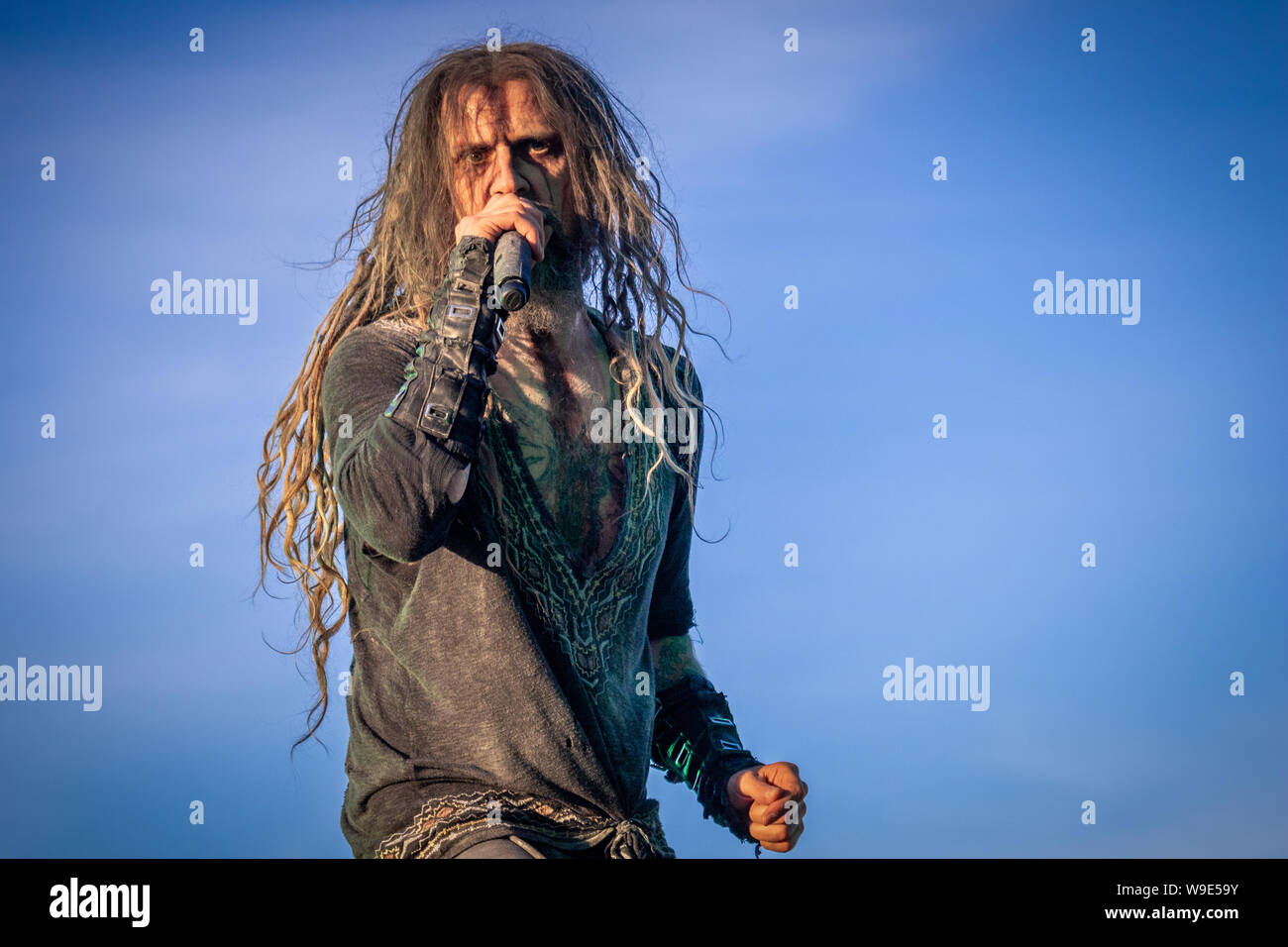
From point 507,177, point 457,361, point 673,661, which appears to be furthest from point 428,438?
point 673,661

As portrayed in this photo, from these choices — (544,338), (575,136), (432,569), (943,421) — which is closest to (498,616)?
(432,569)

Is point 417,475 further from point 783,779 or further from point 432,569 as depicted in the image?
point 783,779

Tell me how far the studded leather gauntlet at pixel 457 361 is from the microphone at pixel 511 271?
0.07 feet

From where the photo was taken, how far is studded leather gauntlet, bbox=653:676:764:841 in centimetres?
365

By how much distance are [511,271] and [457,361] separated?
205 millimetres

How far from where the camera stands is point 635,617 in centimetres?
350

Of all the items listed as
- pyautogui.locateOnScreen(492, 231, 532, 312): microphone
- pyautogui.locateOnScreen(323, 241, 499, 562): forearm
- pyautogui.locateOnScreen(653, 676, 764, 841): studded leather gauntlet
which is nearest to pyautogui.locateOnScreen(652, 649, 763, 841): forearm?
pyautogui.locateOnScreen(653, 676, 764, 841): studded leather gauntlet

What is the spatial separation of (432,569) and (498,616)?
0.16 metres

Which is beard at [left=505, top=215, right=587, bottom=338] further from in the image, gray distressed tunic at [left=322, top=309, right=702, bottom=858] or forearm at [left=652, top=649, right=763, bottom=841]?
forearm at [left=652, top=649, right=763, bottom=841]

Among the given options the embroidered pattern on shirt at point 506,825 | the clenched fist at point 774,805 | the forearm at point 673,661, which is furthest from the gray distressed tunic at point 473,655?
the forearm at point 673,661

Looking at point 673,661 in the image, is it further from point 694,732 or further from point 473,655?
point 473,655

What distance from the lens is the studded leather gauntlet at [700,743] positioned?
365 centimetres

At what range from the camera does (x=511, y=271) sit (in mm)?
3082

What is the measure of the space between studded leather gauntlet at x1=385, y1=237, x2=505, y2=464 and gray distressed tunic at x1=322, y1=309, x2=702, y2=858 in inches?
0.9
